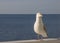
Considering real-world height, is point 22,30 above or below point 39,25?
above

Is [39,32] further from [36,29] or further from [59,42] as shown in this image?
[59,42]

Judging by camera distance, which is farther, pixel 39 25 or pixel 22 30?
pixel 22 30

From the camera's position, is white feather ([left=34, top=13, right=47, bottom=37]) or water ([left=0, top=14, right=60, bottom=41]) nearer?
white feather ([left=34, top=13, right=47, bottom=37])

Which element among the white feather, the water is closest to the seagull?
the white feather

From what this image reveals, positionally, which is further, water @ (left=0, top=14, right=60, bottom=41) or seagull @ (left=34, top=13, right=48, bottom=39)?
water @ (left=0, top=14, right=60, bottom=41)

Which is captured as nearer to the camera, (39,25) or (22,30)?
(39,25)

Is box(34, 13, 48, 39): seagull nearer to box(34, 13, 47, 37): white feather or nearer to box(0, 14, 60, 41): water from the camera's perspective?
box(34, 13, 47, 37): white feather

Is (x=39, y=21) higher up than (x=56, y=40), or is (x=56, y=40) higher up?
(x=39, y=21)

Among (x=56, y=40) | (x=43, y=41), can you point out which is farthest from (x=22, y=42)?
(x=56, y=40)

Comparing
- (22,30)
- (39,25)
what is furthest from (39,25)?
(22,30)

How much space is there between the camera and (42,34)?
2760 mm

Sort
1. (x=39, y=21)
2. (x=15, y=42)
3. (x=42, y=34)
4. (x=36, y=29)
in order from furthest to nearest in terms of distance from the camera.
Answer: (x=42, y=34)
(x=36, y=29)
(x=39, y=21)
(x=15, y=42)

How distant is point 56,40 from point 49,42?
102mm

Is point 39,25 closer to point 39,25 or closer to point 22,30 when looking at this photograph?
point 39,25
